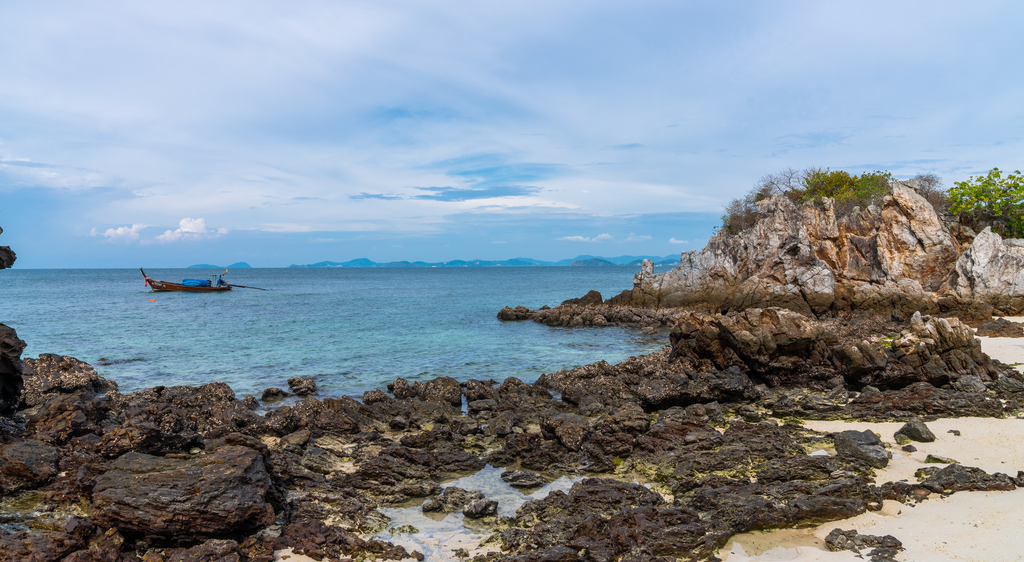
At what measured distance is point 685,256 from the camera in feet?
147

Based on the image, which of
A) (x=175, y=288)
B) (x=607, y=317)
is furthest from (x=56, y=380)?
(x=175, y=288)

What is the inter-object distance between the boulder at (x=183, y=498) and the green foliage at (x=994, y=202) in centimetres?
4664

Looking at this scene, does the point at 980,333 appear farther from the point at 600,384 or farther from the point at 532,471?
the point at 532,471

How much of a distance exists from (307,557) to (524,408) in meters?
8.91

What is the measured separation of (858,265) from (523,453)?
34289 mm

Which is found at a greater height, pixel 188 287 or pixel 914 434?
pixel 188 287

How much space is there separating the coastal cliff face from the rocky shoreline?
56.1 ft

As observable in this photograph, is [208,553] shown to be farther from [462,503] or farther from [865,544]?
[865,544]

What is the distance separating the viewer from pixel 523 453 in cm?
1212

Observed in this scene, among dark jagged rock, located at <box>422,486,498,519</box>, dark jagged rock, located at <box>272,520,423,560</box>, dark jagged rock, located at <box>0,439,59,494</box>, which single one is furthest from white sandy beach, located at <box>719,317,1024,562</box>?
dark jagged rock, located at <box>0,439,59,494</box>

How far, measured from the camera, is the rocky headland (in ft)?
25.3

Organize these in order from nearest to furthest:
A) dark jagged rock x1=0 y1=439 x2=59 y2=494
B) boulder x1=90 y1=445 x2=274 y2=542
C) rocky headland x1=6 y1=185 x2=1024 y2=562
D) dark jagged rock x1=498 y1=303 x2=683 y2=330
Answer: boulder x1=90 y1=445 x2=274 y2=542 → rocky headland x1=6 y1=185 x2=1024 y2=562 → dark jagged rock x1=0 y1=439 x2=59 y2=494 → dark jagged rock x1=498 y1=303 x2=683 y2=330

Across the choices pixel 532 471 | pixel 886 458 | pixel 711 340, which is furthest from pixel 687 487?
pixel 711 340

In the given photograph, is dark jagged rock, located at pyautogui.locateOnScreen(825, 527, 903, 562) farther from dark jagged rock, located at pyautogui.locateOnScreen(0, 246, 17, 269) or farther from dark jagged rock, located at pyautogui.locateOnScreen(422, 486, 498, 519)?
dark jagged rock, located at pyautogui.locateOnScreen(0, 246, 17, 269)
